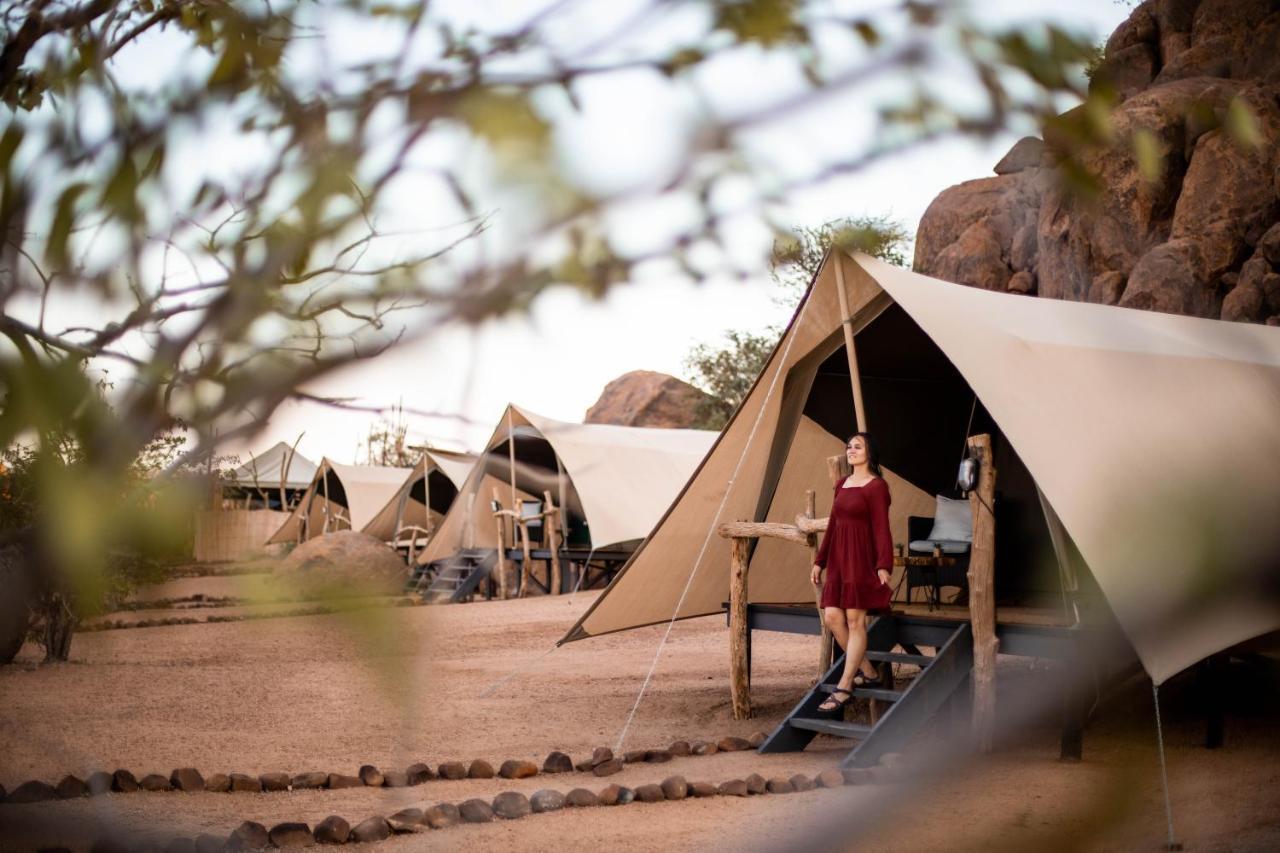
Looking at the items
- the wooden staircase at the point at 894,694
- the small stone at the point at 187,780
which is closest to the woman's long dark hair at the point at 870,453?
the wooden staircase at the point at 894,694

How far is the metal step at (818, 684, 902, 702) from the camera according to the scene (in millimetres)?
5250

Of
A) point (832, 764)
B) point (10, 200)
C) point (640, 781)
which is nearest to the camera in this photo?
point (10, 200)

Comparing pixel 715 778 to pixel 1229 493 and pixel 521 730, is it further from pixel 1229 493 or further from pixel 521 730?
pixel 1229 493

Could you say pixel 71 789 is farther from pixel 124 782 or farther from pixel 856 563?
pixel 856 563

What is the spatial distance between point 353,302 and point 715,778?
14.8 ft

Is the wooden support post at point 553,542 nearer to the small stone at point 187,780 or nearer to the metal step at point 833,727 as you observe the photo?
the metal step at point 833,727

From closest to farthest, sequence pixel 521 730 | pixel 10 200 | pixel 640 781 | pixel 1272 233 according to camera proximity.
→ pixel 10 200
pixel 640 781
pixel 521 730
pixel 1272 233

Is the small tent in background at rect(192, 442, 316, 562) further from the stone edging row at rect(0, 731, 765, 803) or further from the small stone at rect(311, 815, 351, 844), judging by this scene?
the stone edging row at rect(0, 731, 765, 803)

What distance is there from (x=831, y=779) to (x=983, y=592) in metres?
1.24

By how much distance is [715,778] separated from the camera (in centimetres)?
488

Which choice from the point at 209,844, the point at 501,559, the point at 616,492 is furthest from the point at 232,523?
the point at 501,559

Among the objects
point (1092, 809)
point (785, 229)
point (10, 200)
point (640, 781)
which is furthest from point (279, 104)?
point (640, 781)

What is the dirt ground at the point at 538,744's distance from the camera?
75 centimetres

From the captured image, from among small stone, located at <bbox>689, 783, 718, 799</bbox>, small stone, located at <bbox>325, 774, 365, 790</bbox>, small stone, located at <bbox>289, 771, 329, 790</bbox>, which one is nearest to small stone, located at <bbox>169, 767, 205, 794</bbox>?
small stone, located at <bbox>289, 771, 329, 790</bbox>
